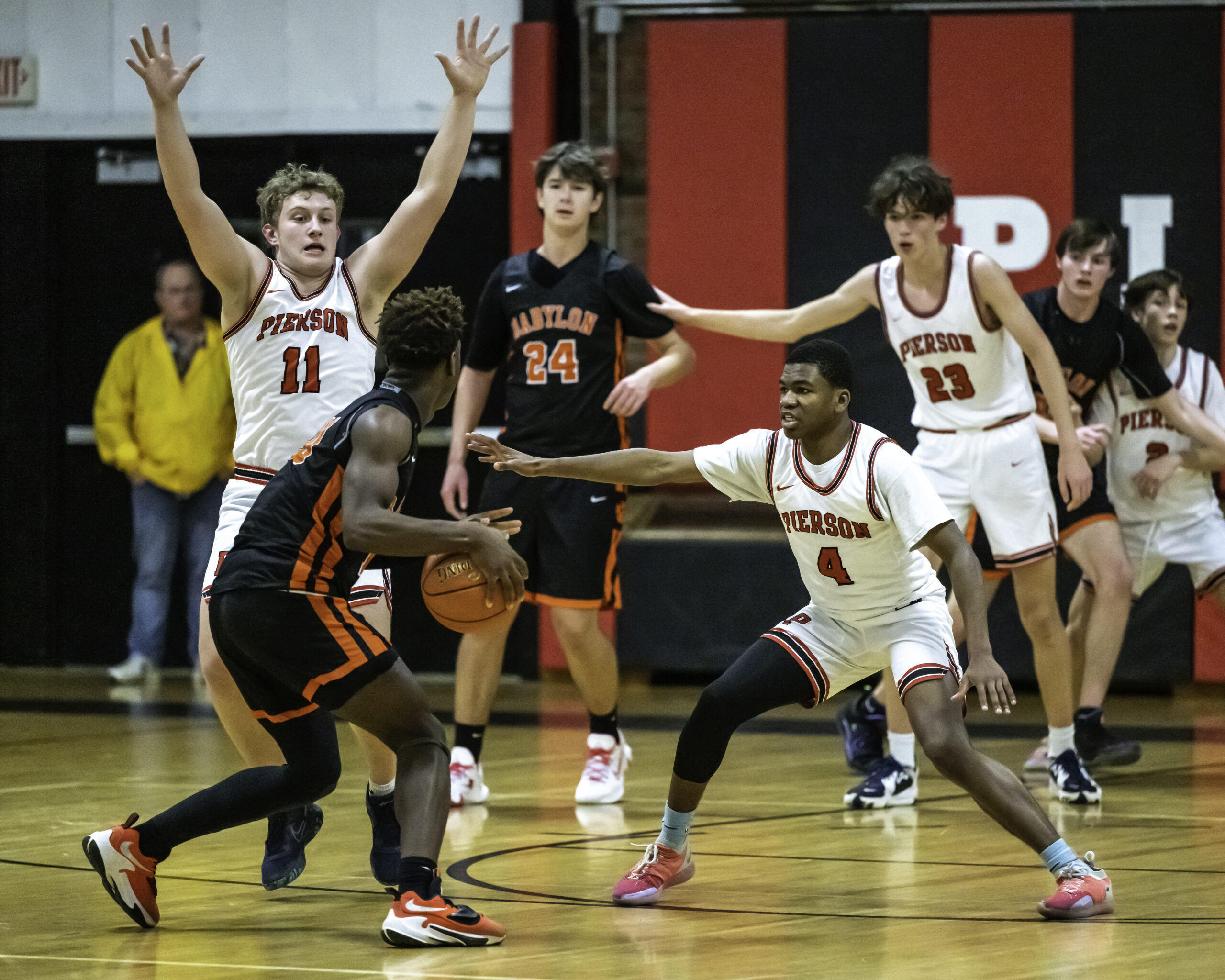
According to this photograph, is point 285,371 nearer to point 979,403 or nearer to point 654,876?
point 654,876

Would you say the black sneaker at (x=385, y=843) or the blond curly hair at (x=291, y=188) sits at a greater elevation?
the blond curly hair at (x=291, y=188)

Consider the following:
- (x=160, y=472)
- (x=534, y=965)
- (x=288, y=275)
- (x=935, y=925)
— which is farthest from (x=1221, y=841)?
(x=160, y=472)

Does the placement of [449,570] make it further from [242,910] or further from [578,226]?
[578,226]

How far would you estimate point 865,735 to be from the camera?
630cm

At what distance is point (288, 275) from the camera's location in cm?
455

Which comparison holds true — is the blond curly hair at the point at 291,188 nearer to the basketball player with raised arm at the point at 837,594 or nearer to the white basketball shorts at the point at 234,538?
the white basketball shorts at the point at 234,538

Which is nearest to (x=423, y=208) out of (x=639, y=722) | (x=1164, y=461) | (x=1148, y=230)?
(x=1164, y=461)

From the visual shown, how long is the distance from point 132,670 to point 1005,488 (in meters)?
5.23

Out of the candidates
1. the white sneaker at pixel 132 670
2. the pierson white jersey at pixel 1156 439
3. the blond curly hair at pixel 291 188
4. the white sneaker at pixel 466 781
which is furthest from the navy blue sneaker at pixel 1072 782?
the white sneaker at pixel 132 670

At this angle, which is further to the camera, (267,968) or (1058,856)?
(1058,856)

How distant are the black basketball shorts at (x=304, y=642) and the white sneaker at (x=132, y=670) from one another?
5580mm

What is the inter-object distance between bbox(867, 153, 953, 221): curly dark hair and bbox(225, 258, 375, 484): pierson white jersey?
1.91 metres

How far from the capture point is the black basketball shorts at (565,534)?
5.86 m

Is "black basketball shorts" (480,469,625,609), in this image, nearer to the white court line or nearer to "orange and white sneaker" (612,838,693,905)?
"orange and white sneaker" (612,838,693,905)
